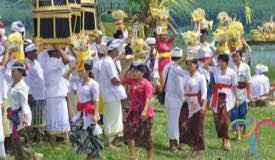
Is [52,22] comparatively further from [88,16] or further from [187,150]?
[187,150]

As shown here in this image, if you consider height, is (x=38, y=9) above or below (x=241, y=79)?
above

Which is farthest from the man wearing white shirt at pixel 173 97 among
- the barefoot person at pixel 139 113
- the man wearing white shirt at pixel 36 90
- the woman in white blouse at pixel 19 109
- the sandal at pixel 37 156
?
the woman in white blouse at pixel 19 109

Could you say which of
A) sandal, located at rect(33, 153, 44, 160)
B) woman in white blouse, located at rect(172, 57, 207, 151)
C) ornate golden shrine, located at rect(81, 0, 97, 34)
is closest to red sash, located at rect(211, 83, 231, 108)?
woman in white blouse, located at rect(172, 57, 207, 151)

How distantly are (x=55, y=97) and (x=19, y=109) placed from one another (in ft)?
5.81

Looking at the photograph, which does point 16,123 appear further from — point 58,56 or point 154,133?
point 154,133

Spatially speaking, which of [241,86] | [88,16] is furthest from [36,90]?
[241,86]

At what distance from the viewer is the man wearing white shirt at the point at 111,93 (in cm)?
1408

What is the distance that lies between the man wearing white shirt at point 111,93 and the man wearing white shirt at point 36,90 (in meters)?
0.85

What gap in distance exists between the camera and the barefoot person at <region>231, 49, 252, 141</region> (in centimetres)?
1580

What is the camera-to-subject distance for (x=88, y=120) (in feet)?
41.5

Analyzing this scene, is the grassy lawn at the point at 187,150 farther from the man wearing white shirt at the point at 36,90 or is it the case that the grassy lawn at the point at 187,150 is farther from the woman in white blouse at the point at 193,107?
the man wearing white shirt at the point at 36,90

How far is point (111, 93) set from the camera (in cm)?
1416

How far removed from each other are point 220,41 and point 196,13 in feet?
5.91

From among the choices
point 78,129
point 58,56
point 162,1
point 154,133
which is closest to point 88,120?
point 78,129
